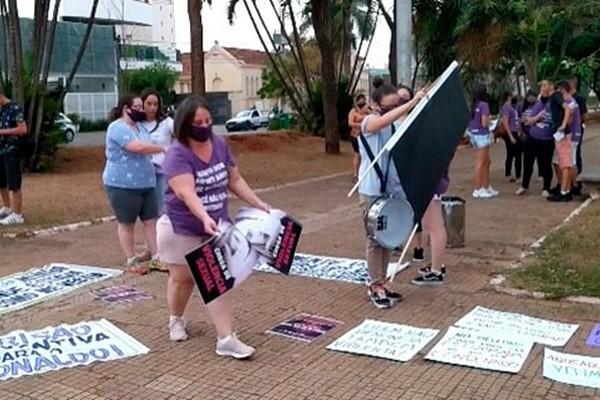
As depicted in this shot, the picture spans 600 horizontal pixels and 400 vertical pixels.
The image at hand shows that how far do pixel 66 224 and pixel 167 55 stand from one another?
65.6m

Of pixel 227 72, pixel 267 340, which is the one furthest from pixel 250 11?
pixel 227 72

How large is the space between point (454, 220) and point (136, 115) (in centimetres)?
339

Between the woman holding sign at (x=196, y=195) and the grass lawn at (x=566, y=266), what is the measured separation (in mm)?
2771

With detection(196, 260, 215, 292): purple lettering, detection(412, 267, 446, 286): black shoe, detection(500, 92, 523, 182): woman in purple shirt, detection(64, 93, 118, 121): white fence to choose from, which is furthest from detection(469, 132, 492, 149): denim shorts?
detection(64, 93, 118, 121): white fence

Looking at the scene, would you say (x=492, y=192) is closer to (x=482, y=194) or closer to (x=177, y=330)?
(x=482, y=194)

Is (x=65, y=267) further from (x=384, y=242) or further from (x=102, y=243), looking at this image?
(x=384, y=242)

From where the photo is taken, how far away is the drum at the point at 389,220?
18.8 ft

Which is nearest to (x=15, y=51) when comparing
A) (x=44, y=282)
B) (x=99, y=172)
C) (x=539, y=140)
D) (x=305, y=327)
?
(x=99, y=172)

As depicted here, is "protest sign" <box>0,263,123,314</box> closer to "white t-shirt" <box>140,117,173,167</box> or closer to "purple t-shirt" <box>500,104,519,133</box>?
"white t-shirt" <box>140,117,173,167</box>

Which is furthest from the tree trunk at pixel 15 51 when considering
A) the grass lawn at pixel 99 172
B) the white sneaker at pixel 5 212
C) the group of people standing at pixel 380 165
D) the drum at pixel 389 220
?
the drum at pixel 389 220

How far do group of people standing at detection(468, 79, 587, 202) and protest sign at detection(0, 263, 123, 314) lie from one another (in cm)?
637

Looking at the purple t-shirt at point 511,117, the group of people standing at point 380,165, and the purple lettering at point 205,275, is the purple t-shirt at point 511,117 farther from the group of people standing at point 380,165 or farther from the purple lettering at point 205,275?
the purple lettering at point 205,275

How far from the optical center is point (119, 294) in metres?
6.46

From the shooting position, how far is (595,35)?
1553 inches
